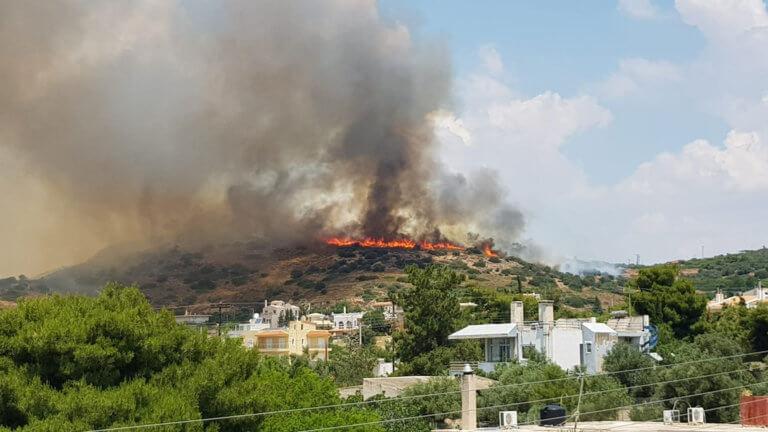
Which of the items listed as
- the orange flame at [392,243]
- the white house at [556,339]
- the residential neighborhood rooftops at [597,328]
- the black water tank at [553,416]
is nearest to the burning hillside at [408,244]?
the orange flame at [392,243]

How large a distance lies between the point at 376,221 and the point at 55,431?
108 m

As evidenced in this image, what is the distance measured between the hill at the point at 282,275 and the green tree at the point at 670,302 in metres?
A: 35.8

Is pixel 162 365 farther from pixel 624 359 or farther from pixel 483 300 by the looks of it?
pixel 483 300

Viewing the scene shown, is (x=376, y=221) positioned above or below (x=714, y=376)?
above

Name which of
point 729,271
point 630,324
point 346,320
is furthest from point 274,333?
point 729,271

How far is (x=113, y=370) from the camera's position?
859 inches

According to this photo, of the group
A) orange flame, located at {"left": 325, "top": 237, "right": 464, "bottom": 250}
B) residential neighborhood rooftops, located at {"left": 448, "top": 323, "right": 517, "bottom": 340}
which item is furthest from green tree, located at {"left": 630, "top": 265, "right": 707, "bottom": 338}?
orange flame, located at {"left": 325, "top": 237, "right": 464, "bottom": 250}

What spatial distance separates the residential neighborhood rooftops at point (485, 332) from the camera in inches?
1873

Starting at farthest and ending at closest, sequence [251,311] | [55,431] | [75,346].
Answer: [251,311], [75,346], [55,431]

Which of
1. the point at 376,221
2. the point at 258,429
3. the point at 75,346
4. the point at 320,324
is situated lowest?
the point at 258,429

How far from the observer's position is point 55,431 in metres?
19.5

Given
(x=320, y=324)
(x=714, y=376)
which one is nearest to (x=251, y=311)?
(x=320, y=324)

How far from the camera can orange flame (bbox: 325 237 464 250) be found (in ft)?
401

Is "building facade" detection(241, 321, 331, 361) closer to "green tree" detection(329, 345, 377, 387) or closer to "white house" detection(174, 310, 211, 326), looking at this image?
"green tree" detection(329, 345, 377, 387)
